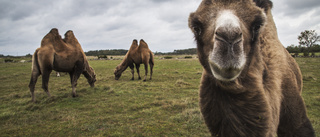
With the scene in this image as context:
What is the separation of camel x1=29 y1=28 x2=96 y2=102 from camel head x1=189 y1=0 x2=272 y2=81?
21.6 ft

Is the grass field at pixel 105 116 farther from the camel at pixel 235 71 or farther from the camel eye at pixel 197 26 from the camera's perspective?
the camel eye at pixel 197 26

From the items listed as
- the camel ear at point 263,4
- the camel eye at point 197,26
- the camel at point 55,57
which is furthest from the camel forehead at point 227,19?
the camel at point 55,57

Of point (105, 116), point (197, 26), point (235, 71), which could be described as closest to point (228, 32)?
point (235, 71)

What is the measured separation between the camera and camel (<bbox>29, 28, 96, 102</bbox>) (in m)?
6.36

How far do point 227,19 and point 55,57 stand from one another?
6998mm

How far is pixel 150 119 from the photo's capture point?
476 cm

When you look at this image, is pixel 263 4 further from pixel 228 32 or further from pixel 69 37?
pixel 69 37

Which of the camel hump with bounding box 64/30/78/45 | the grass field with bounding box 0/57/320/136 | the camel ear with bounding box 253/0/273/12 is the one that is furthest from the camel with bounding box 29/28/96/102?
the camel ear with bounding box 253/0/273/12


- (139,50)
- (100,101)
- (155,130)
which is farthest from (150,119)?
(139,50)

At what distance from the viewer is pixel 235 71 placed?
126cm

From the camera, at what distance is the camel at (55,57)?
20.9 ft

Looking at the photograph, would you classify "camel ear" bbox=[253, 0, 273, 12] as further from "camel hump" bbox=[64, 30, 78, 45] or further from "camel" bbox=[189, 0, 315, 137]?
"camel hump" bbox=[64, 30, 78, 45]

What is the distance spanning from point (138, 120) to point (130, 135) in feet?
2.84

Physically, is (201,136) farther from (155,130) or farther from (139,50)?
(139,50)
